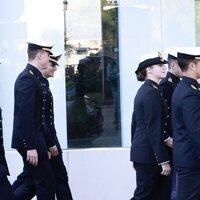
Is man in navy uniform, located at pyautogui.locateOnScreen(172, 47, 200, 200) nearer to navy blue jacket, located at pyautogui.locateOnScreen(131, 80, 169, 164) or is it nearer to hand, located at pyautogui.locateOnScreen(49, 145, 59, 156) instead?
navy blue jacket, located at pyautogui.locateOnScreen(131, 80, 169, 164)

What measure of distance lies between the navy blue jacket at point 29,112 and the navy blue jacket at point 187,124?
147 centimetres

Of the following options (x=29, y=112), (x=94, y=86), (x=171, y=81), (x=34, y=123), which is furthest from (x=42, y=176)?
(x=94, y=86)

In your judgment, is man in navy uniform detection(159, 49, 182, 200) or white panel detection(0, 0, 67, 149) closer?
man in navy uniform detection(159, 49, 182, 200)

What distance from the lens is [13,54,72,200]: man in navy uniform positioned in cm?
588

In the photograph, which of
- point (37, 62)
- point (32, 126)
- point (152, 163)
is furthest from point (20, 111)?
point (152, 163)

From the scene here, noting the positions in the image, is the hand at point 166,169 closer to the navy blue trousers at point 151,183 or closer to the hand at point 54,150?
the navy blue trousers at point 151,183

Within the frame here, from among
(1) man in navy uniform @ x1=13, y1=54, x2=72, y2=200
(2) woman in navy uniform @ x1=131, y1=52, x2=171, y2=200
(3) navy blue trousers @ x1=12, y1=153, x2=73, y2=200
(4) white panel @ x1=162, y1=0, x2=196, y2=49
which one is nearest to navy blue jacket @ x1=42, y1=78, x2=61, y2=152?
(1) man in navy uniform @ x1=13, y1=54, x2=72, y2=200

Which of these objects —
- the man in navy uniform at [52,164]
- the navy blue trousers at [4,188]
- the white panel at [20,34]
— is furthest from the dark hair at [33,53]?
the navy blue trousers at [4,188]

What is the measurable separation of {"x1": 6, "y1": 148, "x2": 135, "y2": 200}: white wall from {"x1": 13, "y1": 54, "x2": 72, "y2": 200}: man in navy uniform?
89cm

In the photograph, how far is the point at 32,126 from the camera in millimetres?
5523

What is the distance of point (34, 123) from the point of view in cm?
562

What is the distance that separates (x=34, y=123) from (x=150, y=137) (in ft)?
3.60

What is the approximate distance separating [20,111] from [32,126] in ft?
0.57

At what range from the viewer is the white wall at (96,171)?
698 centimetres
